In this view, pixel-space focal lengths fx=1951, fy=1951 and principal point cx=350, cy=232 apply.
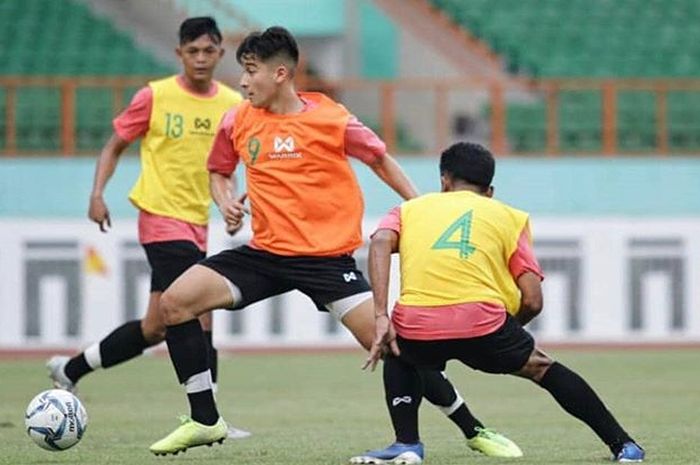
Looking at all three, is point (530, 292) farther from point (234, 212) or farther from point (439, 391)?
point (234, 212)

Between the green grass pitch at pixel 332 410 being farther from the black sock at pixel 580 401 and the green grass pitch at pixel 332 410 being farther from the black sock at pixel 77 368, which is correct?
the black sock at pixel 77 368

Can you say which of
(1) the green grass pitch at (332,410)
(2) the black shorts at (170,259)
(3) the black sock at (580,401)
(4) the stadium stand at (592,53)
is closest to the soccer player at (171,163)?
(2) the black shorts at (170,259)

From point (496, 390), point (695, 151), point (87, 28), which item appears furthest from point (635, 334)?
point (87, 28)

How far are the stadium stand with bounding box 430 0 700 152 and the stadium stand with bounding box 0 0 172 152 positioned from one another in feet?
14.4

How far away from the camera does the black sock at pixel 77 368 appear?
37.2 feet

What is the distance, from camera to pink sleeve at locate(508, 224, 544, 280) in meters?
8.40

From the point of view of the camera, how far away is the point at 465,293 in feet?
27.4

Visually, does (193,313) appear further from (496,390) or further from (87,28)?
(87,28)

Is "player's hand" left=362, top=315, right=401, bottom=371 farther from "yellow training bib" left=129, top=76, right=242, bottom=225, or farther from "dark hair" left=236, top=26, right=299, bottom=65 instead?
"yellow training bib" left=129, top=76, right=242, bottom=225

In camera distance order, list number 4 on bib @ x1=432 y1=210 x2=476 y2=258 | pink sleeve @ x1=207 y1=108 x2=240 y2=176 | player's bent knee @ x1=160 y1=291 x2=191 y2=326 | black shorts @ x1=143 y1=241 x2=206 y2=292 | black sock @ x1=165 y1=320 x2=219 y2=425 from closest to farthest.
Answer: number 4 on bib @ x1=432 y1=210 x2=476 y2=258, player's bent knee @ x1=160 y1=291 x2=191 y2=326, black sock @ x1=165 y1=320 x2=219 y2=425, pink sleeve @ x1=207 y1=108 x2=240 y2=176, black shorts @ x1=143 y1=241 x2=206 y2=292

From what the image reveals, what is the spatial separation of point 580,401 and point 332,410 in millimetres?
4343

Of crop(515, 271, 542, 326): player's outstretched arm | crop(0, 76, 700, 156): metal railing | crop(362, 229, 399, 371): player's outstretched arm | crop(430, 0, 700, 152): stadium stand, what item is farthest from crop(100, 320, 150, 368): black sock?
crop(430, 0, 700, 152): stadium stand

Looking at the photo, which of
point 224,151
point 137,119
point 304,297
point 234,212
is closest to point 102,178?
point 137,119

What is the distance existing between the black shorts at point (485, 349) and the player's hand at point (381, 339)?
8 centimetres
